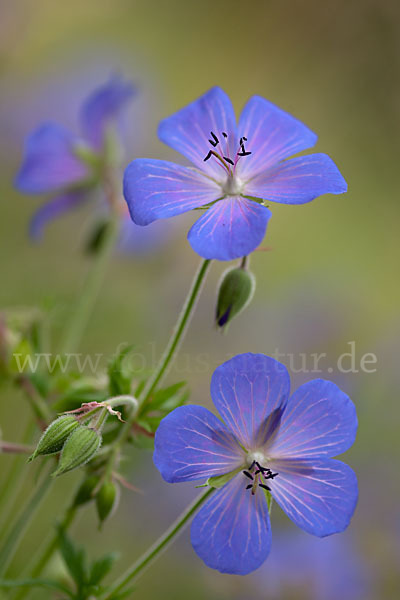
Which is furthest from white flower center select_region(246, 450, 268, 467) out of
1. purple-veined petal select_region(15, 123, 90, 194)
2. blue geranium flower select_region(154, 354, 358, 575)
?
purple-veined petal select_region(15, 123, 90, 194)

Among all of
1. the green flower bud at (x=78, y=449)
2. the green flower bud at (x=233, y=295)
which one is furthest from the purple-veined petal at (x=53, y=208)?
the green flower bud at (x=78, y=449)

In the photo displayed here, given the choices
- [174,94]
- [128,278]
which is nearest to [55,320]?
[128,278]

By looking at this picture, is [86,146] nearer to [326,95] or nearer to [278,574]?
[278,574]

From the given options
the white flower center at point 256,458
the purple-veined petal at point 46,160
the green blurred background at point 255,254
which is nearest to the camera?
the white flower center at point 256,458

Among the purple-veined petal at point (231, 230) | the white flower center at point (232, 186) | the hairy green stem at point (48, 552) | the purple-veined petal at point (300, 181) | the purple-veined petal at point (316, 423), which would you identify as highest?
the purple-veined petal at point (300, 181)

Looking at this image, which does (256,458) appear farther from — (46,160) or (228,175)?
(46,160)

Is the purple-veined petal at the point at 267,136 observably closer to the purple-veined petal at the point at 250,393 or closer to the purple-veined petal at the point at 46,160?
the purple-veined petal at the point at 250,393

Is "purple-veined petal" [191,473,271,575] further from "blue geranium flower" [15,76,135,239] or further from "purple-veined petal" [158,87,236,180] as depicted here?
"blue geranium flower" [15,76,135,239]
